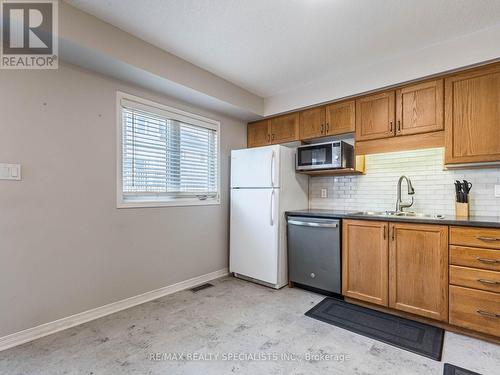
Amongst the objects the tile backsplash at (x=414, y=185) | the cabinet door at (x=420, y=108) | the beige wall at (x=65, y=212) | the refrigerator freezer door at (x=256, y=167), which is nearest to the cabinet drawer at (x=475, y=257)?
the tile backsplash at (x=414, y=185)

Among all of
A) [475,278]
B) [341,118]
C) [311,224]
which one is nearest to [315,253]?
[311,224]

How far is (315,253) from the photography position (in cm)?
293

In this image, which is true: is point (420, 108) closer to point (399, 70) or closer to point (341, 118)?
point (399, 70)

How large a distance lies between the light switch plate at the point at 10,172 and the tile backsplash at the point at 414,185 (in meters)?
3.13

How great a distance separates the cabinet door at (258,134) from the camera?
3.77 metres

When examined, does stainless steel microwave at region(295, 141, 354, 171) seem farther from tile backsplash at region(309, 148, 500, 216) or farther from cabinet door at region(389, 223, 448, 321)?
cabinet door at region(389, 223, 448, 321)

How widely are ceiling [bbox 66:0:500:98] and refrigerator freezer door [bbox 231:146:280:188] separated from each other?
0.95 m

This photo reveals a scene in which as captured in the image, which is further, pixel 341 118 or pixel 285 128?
pixel 285 128

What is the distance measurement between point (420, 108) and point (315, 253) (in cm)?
178

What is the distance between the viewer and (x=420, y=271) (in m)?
2.28

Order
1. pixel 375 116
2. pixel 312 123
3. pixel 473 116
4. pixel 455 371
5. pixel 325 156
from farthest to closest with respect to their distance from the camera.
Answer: pixel 312 123 → pixel 325 156 → pixel 375 116 → pixel 473 116 → pixel 455 371

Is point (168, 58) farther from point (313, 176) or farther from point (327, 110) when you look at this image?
point (313, 176)

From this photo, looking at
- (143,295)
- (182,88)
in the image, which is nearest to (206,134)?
(182,88)

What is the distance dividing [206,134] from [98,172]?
55.7 inches
